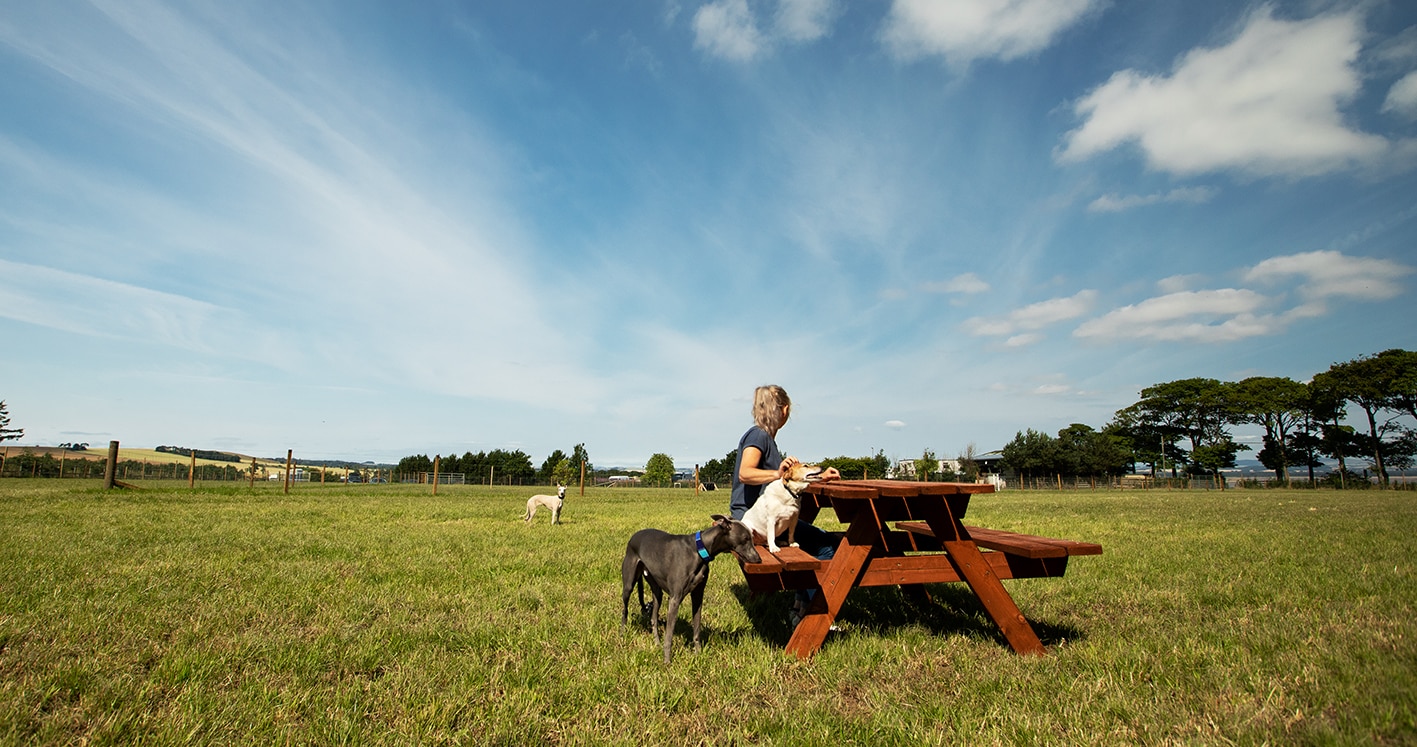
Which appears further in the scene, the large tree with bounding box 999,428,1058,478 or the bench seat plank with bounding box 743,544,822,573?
the large tree with bounding box 999,428,1058,478

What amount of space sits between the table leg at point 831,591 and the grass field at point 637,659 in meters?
0.13

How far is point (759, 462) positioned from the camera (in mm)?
4746

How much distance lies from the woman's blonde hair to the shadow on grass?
5.12 feet

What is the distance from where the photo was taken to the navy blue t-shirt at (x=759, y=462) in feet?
15.7

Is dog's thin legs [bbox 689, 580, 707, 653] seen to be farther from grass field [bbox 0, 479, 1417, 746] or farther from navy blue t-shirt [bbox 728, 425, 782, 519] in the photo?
navy blue t-shirt [bbox 728, 425, 782, 519]

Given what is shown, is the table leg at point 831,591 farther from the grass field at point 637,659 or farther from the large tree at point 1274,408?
the large tree at point 1274,408

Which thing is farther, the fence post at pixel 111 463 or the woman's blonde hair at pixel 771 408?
the fence post at pixel 111 463

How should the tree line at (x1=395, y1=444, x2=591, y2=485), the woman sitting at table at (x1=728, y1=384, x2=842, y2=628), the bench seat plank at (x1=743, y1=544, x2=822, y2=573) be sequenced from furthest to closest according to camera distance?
the tree line at (x1=395, y1=444, x2=591, y2=485), the woman sitting at table at (x1=728, y1=384, x2=842, y2=628), the bench seat plank at (x1=743, y1=544, x2=822, y2=573)

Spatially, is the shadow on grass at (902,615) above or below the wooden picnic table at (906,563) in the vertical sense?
below

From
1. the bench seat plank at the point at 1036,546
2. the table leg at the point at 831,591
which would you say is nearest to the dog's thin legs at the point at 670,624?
the table leg at the point at 831,591

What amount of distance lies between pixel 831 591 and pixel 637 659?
130 cm

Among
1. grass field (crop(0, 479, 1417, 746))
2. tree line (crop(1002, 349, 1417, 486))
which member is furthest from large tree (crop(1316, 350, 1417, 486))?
grass field (crop(0, 479, 1417, 746))

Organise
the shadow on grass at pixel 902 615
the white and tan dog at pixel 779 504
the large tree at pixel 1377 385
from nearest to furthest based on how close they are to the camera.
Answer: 1. the white and tan dog at pixel 779 504
2. the shadow on grass at pixel 902 615
3. the large tree at pixel 1377 385

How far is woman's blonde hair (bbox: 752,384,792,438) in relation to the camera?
194 inches
